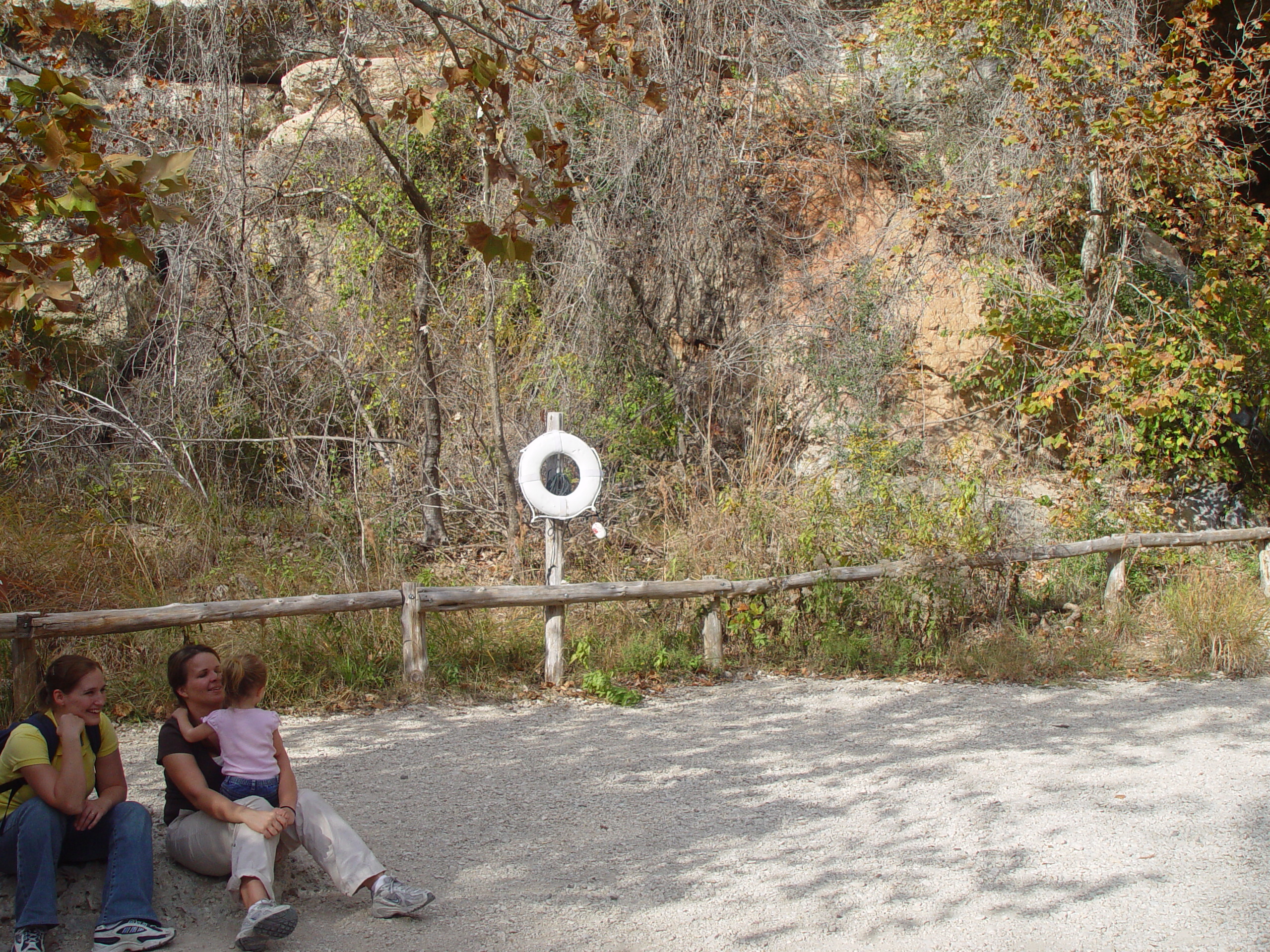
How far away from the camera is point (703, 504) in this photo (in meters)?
8.60

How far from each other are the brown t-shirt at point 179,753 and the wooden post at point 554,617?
3.30 metres

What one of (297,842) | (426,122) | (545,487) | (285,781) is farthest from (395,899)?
(545,487)

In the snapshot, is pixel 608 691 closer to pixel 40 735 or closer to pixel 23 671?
pixel 23 671

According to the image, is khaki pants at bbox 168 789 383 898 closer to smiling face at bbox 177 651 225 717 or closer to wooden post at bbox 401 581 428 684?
smiling face at bbox 177 651 225 717

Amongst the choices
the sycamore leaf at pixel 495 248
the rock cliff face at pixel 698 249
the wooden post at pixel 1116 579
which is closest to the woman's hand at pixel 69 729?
the sycamore leaf at pixel 495 248

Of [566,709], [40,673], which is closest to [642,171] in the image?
[566,709]

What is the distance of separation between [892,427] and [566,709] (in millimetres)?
5893

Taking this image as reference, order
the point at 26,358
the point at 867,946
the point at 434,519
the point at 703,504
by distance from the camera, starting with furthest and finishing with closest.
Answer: the point at 434,519 → the point at 703,504 → the point at 26,358 → the point at 867,946

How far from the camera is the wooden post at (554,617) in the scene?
6.72 meters

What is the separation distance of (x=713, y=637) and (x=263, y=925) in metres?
4.44

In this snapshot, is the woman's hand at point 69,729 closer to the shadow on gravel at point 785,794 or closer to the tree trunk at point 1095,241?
the shadow on gravel at point 785,794

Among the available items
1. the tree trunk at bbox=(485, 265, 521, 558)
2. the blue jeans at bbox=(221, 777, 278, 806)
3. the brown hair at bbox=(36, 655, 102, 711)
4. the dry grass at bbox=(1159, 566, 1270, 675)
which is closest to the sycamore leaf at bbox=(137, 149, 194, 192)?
the brown hair at bbox=(36, 655, 102, 711)

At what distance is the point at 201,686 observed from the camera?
3570mm

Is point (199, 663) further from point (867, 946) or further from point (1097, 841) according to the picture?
point (1097, 841)
